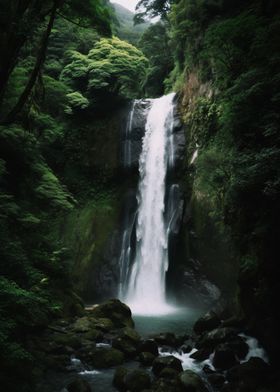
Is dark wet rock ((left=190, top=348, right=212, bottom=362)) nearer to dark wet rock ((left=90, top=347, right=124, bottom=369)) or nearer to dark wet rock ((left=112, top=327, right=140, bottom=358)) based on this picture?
dark wet rock ((left=112, top=327, right=140, bottom=358))

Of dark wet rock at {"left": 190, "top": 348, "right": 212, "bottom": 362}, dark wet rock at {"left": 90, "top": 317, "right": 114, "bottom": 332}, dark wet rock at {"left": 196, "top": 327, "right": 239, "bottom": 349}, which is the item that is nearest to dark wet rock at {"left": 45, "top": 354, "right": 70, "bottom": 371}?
dark wet rock at {"left": 90, "top": 317, "right": 114, "bottom": 332}

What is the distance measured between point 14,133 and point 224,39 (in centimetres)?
632

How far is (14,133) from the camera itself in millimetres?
10258

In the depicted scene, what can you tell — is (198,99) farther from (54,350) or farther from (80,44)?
(54,350)

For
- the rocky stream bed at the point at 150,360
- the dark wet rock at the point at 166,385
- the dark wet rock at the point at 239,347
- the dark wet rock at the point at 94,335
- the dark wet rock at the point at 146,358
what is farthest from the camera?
the dark wet rock at the point at 94,335

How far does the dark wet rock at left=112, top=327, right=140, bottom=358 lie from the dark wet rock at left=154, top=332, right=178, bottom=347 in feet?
1.70

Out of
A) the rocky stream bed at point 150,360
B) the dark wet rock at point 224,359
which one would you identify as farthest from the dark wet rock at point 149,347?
the dark wet rock at point 224,359

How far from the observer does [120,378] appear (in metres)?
6.77

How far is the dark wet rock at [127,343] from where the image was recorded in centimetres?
827

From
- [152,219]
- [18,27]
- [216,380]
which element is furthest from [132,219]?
[18,27]

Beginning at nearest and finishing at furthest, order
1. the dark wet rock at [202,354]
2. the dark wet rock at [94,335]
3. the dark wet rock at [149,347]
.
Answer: the dark wet rock at [202,354], the dark wet rock at [149,347], the dark wet rock at [94,335]

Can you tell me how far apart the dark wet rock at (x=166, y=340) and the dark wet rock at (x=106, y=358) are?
129 cm

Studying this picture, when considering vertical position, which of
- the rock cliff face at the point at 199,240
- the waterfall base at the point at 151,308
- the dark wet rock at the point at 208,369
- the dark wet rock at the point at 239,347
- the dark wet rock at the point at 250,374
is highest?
the rock cliff face at the point at 199,240

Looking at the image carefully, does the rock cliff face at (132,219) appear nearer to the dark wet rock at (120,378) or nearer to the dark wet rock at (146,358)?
the dark wet rock at (146,358)
